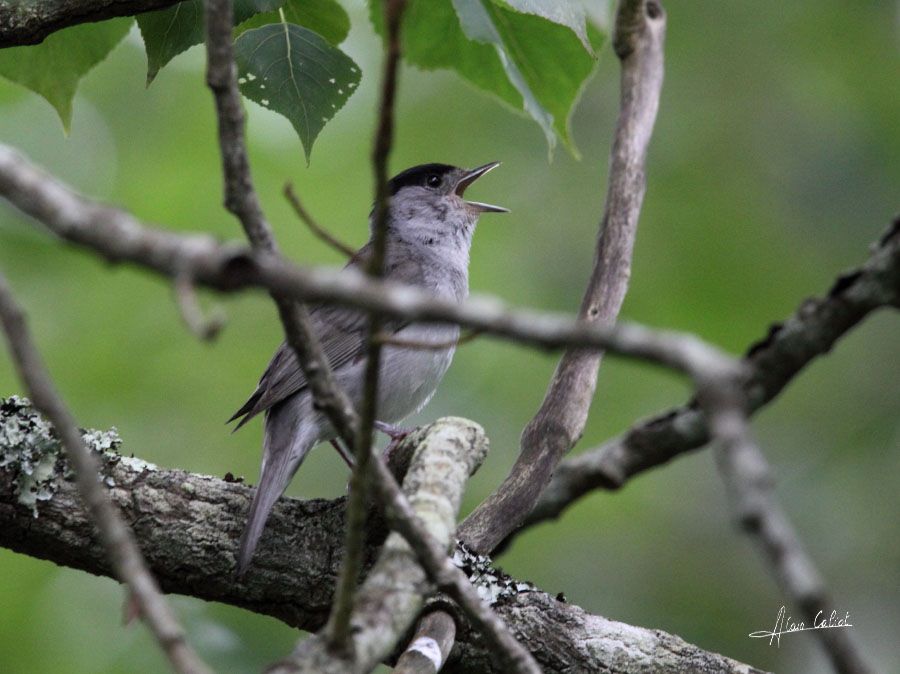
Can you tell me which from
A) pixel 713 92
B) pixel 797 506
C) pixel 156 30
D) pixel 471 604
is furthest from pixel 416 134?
pixel 471 604

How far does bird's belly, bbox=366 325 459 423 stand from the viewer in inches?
214

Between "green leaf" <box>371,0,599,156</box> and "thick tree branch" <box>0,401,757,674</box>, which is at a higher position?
→ "green leaf" <box>371,0,599,156</box>

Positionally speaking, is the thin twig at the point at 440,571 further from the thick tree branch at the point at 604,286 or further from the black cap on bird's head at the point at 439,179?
the black cap on bird's head at the point at 439,179

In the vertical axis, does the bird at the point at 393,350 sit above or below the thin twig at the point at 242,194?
above

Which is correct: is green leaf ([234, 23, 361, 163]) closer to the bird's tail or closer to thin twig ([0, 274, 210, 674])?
the bird's tail

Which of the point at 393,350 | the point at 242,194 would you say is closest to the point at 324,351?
the point at 393,350

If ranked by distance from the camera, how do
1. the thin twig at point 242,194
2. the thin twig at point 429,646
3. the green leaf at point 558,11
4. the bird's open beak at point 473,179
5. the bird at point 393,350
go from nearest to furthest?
the thin twig at point 242,194 < the thin twig at point 429,646 < the green leaf at point 558,11 < the bird at point 393,350 < the bird's open beak at point 473,179

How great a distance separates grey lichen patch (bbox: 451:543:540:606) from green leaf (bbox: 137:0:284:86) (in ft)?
6.58

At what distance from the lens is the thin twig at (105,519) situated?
68.9 inches

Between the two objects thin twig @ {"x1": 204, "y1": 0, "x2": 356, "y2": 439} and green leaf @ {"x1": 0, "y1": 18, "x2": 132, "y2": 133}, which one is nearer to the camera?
thin twig @ {"x1": 204, "y1": 0, "x2": 356, "y2": 439}

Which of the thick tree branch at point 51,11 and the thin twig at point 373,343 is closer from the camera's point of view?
the thin twig at point 373,343

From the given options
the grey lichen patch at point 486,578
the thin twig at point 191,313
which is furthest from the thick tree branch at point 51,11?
the thin twig at point 191,313

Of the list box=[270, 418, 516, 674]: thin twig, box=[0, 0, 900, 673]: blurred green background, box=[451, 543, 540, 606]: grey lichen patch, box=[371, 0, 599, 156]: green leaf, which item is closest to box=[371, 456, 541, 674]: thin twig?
box=[270, 418, 516, 674]: thin twig

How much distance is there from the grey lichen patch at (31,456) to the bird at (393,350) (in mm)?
671
